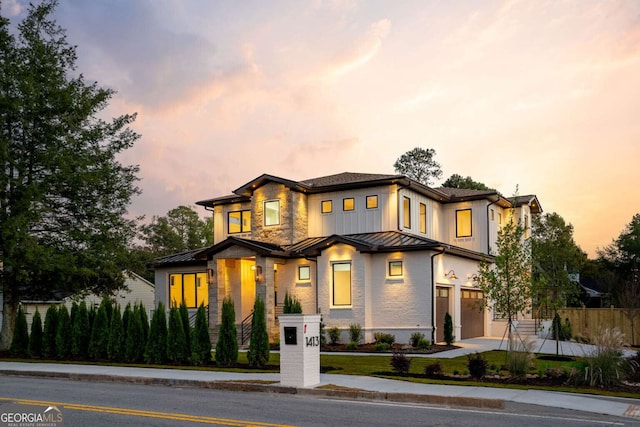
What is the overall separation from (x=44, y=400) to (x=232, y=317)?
7.86m

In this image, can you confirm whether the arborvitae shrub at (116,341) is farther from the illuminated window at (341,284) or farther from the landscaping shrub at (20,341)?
the illuminated window at (341,284)

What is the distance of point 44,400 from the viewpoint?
12.6 metres

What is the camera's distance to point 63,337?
23.4 meters

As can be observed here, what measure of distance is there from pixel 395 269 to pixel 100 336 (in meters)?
12.7

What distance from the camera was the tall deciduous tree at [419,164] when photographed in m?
63.0

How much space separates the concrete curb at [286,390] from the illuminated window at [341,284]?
44.8ft

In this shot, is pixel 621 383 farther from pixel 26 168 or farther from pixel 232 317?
pixel 26 168

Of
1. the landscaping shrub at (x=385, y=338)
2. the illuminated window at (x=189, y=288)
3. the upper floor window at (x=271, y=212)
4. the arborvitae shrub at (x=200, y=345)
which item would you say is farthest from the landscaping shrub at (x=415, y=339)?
the illuminated window at (x=189, y=288)

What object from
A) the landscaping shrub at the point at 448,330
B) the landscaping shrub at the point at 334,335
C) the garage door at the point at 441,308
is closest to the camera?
the landscaping shrub at the point at 448,330

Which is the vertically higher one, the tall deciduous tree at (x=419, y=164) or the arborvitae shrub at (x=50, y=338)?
the tall deciduous tree at (x=419, y=164)

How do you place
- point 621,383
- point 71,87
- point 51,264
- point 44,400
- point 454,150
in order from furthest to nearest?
1. point 454,150
2. point 71,87
3. point 51,264
4. point 621,383
5. point 44,400

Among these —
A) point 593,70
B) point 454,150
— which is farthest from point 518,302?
point 454,150

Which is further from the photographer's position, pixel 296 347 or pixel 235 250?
pixel 235 250

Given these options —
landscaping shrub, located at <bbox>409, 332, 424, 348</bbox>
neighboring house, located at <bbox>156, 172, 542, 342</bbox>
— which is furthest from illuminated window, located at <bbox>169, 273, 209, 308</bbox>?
landscaping shrub, located at <bbox>409, 332, 424, 348</bbox>
